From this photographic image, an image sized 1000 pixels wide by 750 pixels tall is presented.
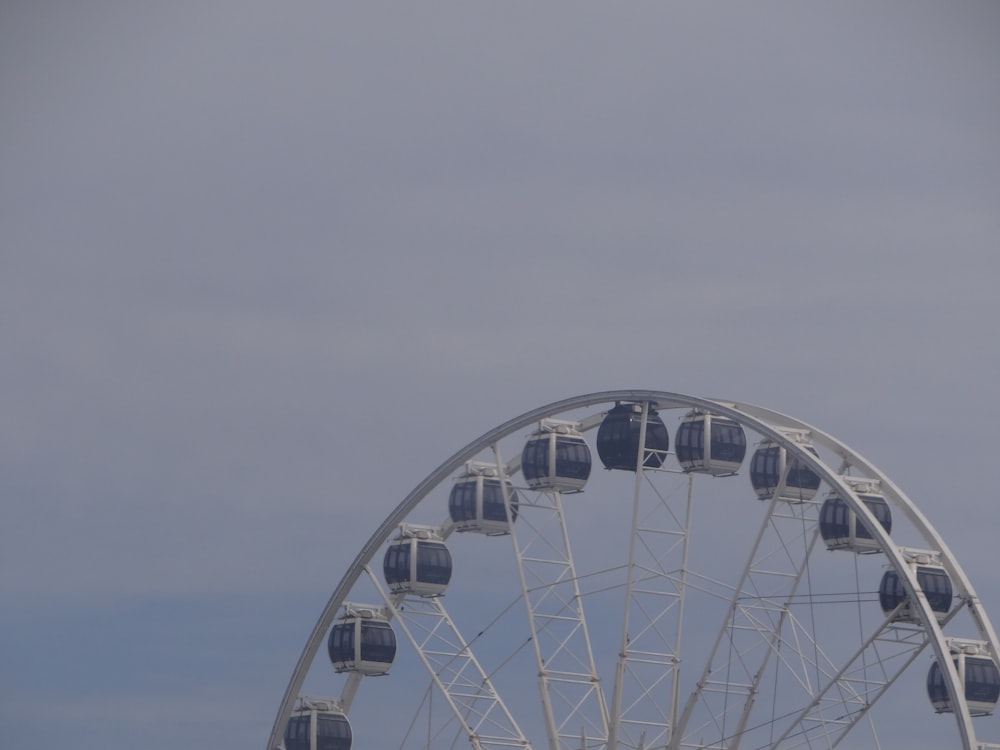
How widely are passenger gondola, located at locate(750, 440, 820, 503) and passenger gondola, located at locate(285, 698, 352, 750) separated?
849 inches

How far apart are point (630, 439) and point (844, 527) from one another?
9.55 m

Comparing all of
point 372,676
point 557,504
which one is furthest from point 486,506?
point 372,676

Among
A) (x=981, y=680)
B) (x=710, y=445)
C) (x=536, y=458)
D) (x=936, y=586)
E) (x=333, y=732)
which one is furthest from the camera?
(x=333, y=732)

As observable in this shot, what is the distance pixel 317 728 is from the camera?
102m

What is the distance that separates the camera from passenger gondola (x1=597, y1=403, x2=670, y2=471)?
93.0 metres

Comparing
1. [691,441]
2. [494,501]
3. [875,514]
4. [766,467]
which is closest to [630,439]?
[691,441]

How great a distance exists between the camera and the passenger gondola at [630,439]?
93.0 m

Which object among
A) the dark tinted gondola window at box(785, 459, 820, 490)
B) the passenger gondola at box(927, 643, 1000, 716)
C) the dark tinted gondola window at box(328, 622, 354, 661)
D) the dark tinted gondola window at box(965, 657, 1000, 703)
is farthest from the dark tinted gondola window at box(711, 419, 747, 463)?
the dark tinted gondola window at box(328, 622, 354, 661)

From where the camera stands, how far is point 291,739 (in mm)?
102688

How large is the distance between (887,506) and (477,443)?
1602 centimetres

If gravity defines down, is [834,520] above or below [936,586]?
above

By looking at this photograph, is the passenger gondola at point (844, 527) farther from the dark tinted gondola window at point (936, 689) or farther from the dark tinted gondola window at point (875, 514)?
the dark tinted gondola window at point (936, 689)

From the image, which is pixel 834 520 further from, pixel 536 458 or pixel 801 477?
pixel 536 458

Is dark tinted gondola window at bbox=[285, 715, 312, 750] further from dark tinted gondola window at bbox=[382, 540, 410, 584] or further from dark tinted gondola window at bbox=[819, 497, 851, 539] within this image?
dark tinted gondola window at bbox=[819, 497, 851, 539]
